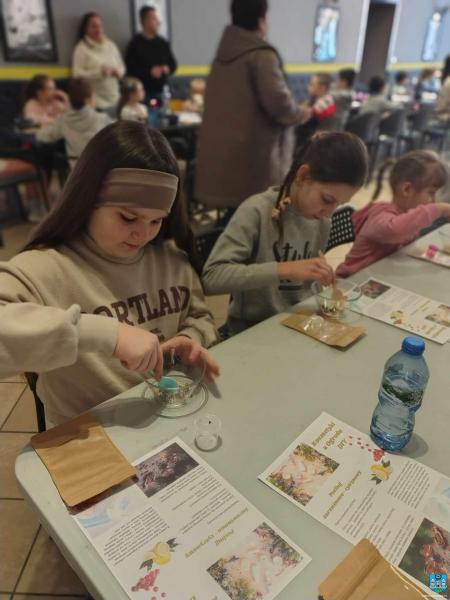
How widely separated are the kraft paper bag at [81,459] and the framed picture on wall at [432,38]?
11.5m

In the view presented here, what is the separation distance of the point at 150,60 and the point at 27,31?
1.23 meters

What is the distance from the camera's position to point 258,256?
1.37 m

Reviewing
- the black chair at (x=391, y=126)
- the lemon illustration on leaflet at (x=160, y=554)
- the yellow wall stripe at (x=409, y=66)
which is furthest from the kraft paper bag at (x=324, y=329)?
the yellow wall stripe at (x=409, y=66)

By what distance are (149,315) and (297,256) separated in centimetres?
60

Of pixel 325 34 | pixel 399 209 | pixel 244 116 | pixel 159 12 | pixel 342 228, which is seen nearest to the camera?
pixel 399 209

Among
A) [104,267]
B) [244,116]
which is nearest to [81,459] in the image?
[104,267]

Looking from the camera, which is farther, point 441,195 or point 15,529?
point 441,195

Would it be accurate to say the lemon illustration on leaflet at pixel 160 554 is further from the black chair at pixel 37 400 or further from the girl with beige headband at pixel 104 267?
the black chair at pixel 37 400

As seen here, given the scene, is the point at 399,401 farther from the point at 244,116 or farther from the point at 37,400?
the point at 244,116

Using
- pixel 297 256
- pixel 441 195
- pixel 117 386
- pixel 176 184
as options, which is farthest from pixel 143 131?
pixel 441 195

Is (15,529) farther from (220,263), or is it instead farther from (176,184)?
(176,184)

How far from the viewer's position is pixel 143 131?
0.94m

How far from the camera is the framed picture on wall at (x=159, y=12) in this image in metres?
5.10

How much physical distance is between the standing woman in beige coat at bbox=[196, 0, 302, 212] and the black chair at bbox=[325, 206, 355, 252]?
0.75 m
